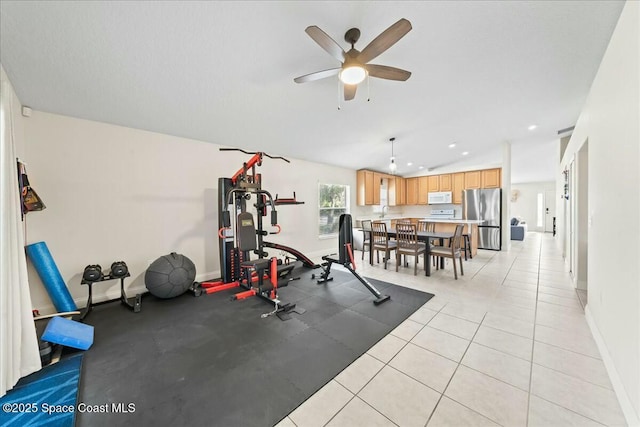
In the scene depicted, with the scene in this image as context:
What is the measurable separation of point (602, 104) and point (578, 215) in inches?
77.1

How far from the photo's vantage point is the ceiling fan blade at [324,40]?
1.58m

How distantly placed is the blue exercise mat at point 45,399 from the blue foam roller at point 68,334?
161mm

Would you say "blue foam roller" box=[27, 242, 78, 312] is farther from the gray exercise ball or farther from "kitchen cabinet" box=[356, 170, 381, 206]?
"kitchen cabinet" box=[356, 170, 381, 206]

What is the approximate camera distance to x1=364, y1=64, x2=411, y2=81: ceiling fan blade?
2033 mm

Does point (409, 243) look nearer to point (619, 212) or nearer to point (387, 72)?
point (619, 212)

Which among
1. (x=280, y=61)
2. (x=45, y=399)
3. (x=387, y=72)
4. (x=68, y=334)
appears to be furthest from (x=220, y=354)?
(x=387, y=72)

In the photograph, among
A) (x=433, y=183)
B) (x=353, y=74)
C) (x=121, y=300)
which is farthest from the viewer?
(x=433, y=183)

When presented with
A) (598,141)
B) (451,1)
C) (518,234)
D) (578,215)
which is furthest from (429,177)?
(451,1)

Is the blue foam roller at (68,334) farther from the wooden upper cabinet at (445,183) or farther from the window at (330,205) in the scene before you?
the wooden upper cabinet at (445,183)

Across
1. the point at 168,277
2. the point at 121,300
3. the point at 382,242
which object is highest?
the point at 382,242

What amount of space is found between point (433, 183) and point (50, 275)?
9150 millimetres

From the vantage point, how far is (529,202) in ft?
34.0

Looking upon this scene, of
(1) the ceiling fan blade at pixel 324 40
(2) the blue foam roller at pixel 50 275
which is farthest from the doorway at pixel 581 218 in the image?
(2) the blue foam roller at pixel 50 275

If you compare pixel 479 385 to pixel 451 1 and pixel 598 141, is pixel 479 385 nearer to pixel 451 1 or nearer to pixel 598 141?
pixel 598 141
